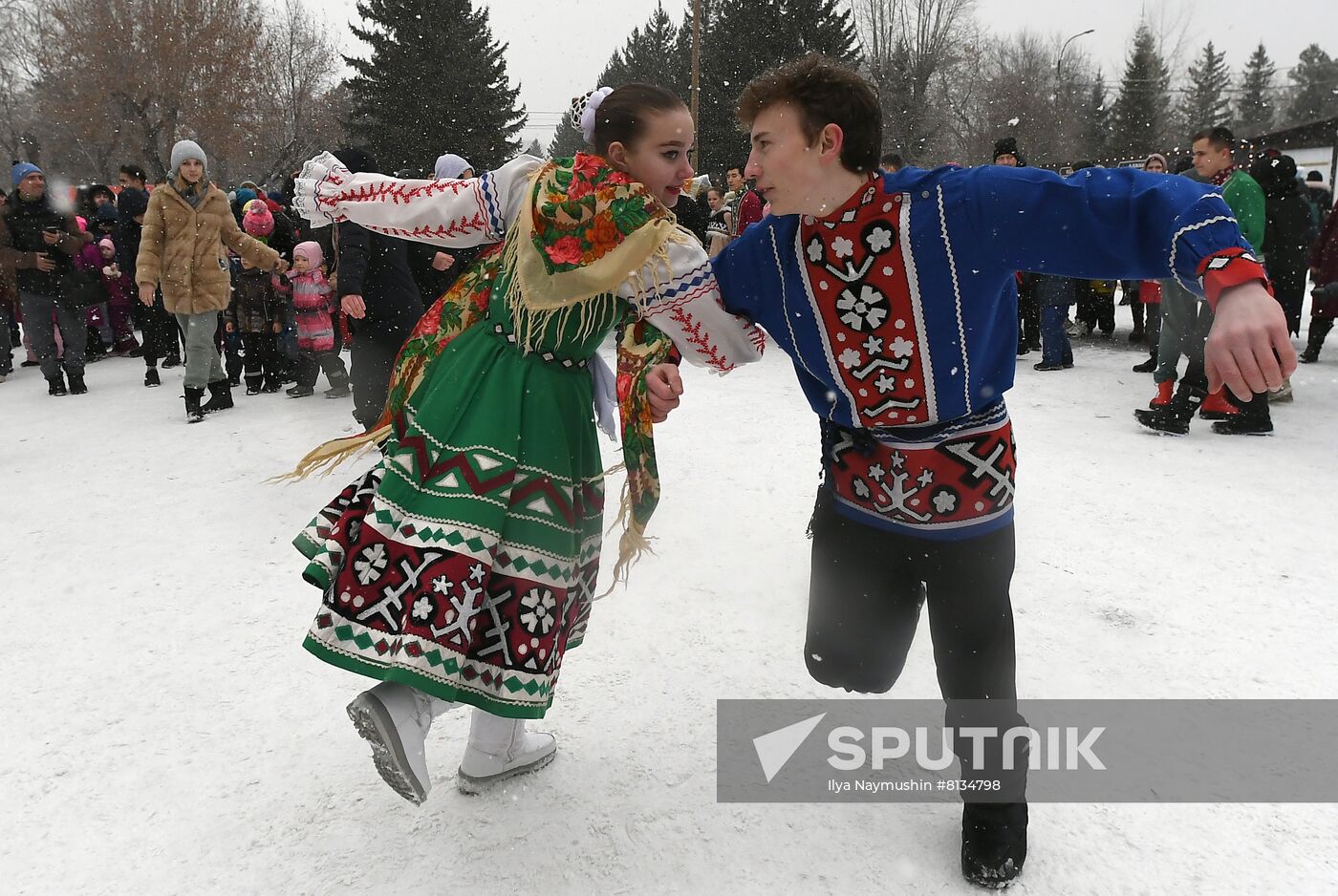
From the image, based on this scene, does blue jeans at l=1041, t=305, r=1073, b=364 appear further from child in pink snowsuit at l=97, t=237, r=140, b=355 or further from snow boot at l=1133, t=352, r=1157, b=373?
child in pink snowsuit at l=97, t=237, r=140, b=355

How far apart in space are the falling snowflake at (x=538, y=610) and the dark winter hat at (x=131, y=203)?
9.34 m

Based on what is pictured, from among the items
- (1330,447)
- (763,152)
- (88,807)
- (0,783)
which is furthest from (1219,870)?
(1330,447)

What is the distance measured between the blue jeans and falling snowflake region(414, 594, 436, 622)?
7.07 meters

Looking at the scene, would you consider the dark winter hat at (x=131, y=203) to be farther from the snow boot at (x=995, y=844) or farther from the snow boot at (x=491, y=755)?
the snow boot at (x=995, y=844)

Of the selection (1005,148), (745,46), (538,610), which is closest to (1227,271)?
(538,610)

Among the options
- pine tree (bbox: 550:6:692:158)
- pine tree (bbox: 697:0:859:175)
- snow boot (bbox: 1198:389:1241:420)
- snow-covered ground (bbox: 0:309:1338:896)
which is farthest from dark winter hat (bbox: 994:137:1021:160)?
pine tree (bbox: 550:6:692:158)

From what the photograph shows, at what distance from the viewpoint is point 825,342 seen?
2.03 meters

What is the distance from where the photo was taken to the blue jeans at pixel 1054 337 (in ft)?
24.9

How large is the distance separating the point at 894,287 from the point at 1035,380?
6047 millimetres

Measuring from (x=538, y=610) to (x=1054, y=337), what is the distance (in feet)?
22.7

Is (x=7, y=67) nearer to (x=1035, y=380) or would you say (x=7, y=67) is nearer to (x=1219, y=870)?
(x=1035, y=380)

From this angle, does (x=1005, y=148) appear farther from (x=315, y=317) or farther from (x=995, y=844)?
(x=995, y=844)

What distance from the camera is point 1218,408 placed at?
5848 mm

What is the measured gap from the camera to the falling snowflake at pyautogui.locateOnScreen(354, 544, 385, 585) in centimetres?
195
